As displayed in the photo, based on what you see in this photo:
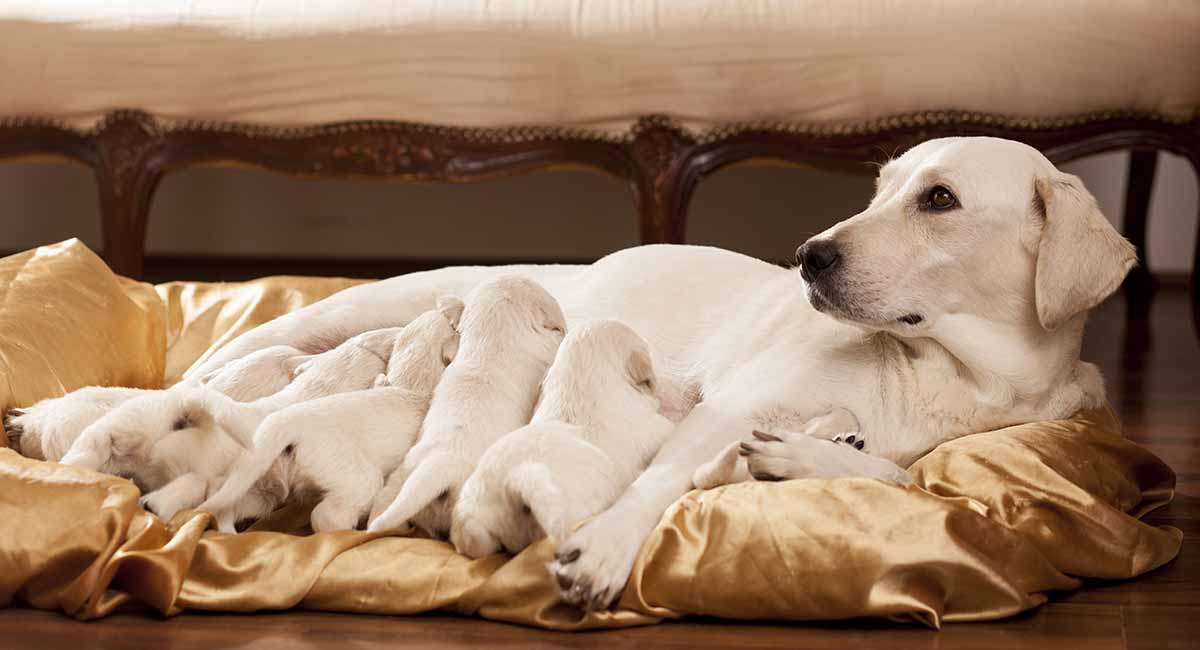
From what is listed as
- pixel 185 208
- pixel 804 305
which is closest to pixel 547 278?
pixel 804 305

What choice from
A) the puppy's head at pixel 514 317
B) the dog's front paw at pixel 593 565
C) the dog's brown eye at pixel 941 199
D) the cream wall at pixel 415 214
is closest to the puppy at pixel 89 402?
the puppy's head at pixel 514 317

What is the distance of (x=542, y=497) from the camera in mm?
1687

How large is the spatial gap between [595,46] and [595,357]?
6.22ft

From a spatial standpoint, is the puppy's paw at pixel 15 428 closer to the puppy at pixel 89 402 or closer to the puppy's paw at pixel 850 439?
the puppy at pixel 89 402

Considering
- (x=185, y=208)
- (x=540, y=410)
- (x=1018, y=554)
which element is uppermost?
(x=540, y=410)

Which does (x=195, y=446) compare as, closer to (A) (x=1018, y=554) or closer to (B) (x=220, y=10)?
(A) (x=1018, y=554)

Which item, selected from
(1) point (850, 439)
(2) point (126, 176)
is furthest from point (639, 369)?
(2) point (126, 176)

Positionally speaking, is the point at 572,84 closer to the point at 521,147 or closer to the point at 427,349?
the point at 521,147

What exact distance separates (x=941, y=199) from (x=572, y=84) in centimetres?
185

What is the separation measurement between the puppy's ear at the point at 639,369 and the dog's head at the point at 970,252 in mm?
271

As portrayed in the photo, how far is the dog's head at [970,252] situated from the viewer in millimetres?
1974

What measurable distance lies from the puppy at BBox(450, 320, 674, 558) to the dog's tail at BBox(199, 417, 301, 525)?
0.89 ft

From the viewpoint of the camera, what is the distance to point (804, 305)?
2262mm

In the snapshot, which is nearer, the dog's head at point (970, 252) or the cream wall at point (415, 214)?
the dog's head at point (970, 252)
